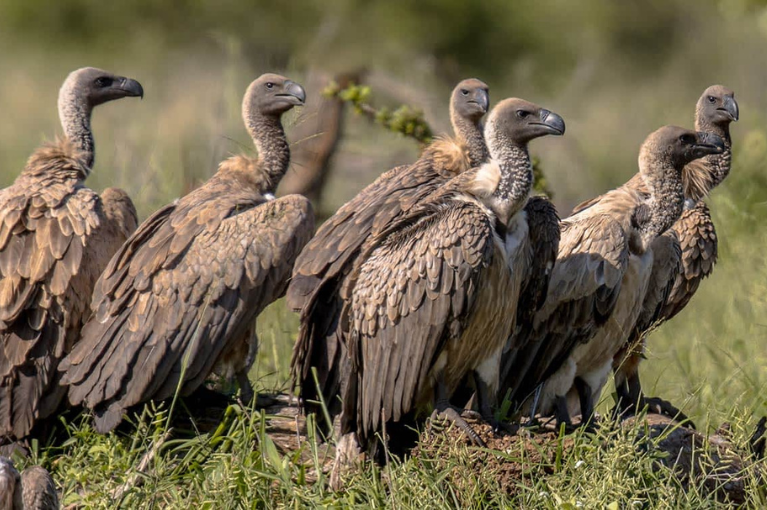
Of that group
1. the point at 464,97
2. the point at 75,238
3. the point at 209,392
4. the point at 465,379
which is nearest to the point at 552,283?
the point at 465,379

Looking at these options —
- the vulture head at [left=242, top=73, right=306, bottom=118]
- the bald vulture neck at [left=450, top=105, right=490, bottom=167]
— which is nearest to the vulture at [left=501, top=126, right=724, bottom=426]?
the bald vulture neck at [left=450, top=105, right=490, bottom=167]

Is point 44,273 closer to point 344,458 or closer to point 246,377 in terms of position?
point 246,377

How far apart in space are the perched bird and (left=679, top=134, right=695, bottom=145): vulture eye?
1.05 metres

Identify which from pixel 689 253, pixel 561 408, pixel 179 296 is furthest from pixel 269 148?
pixel 689 253

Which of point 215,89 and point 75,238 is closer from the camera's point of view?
point 75,238

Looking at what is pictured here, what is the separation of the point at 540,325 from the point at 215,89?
7045 millimetres

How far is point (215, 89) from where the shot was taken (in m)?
12.4

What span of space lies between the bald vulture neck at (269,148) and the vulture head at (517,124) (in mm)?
1462

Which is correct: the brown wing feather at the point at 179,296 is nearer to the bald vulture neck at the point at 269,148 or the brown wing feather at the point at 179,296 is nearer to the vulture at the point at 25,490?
the bald vulture neck at the point at 269,148

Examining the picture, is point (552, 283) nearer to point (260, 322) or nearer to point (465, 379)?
point (465, 379)

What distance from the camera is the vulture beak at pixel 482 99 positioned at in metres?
6.80

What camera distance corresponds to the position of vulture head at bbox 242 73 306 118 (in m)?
6.90

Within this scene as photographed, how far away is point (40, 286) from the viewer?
5.89 m

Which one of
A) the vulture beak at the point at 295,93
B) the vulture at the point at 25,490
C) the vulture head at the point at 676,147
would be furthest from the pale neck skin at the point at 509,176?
the vulture at the point at 25,490
